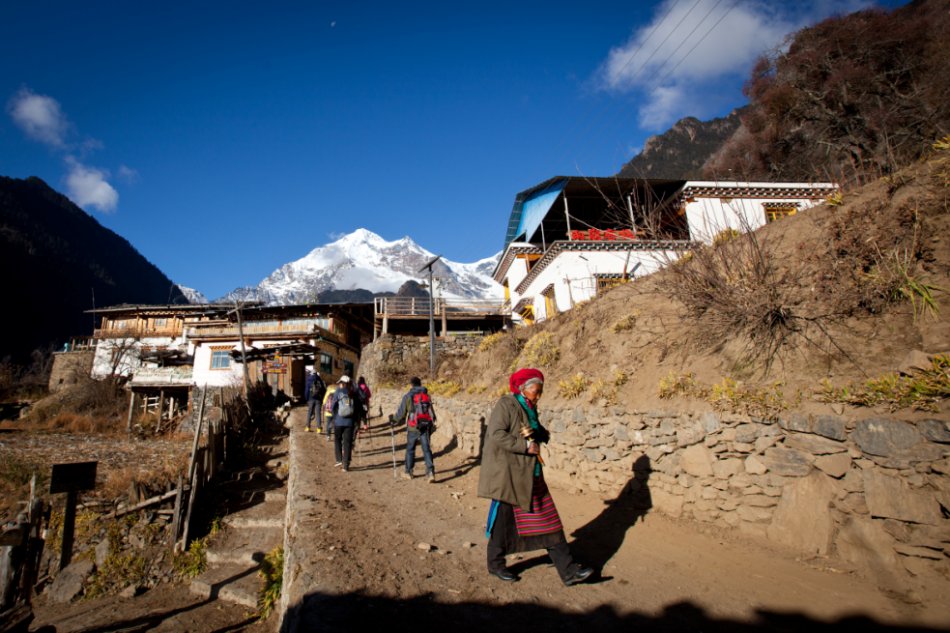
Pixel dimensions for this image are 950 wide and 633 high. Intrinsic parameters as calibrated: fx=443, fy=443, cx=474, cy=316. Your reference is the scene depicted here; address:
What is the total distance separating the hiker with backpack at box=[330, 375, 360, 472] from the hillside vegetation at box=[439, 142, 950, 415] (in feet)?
13.7

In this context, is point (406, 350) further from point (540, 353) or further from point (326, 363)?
point (540, 353)

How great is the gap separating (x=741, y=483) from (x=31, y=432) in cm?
3125

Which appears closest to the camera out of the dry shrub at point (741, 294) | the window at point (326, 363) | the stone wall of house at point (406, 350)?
the dry shrub at point (741, 294)

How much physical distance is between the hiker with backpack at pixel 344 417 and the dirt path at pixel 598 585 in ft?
9.55

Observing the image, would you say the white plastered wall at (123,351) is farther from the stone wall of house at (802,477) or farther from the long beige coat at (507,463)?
the long beige coat at (507,463)

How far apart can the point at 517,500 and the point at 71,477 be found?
244 inches

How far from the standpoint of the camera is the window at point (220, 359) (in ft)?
107

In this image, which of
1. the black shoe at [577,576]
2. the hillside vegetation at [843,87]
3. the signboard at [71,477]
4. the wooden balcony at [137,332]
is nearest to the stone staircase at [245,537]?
the signboard at [71,477]

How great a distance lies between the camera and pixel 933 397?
3623mm

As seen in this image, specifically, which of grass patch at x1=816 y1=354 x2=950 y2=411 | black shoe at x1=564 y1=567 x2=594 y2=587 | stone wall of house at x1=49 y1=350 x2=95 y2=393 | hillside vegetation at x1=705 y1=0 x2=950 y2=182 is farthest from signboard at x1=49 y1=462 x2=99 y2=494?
stone wall of house at x1=49 y1=350 x2=95 y2=393

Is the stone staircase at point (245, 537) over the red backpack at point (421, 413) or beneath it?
beneath

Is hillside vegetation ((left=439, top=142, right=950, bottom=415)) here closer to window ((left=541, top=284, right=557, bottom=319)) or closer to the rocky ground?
the rocky ground

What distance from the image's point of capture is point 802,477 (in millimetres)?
4293

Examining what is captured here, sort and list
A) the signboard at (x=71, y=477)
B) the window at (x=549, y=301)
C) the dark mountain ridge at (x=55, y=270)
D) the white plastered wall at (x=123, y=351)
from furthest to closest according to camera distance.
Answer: the dark mountain ridge at (x=55, y=270)
the white plastered wall at (x=123, y=351)
the window at (x=549, y=301)
the signboard at (x=71, y=477)
